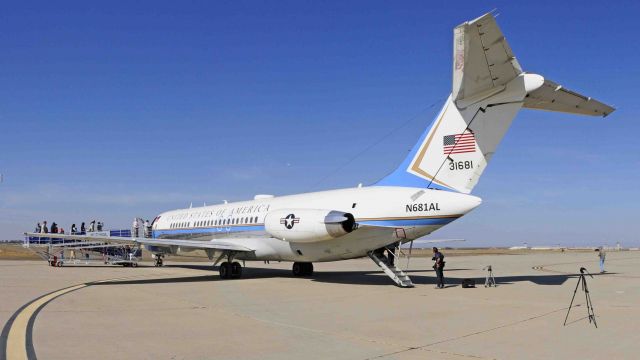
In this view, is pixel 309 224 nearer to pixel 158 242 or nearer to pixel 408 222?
pixel 408 222

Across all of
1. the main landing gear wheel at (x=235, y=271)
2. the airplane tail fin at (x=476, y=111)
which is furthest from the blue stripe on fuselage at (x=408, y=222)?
the main landing gear wheel at (x=235, y=271)

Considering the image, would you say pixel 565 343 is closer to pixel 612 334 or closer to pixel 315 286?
pixel 612 334

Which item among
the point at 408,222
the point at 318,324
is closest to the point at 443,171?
the point at 408,222

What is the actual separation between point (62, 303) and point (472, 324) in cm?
910

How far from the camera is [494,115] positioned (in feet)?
48.2

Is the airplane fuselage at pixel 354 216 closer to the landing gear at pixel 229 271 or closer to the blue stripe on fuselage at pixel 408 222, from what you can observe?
the blue stripe on fuselage at pixel 408 222

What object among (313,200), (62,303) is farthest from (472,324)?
(313,200)

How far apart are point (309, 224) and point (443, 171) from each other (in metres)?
4.53

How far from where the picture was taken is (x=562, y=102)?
15.0 metres

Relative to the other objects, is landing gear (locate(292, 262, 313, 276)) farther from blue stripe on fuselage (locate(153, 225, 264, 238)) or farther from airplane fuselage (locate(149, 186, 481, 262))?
blue stripe on fuselage (locate(153, 225, 264, 238))

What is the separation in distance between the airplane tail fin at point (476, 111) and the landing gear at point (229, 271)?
8.42m

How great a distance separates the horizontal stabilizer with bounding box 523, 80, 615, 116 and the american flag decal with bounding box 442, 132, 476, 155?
1.79 meters

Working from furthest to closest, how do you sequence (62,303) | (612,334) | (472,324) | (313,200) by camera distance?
(313,200)
(62,303)
(472,324)
(612,334)

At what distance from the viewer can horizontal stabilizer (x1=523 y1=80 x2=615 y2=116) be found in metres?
14.5
